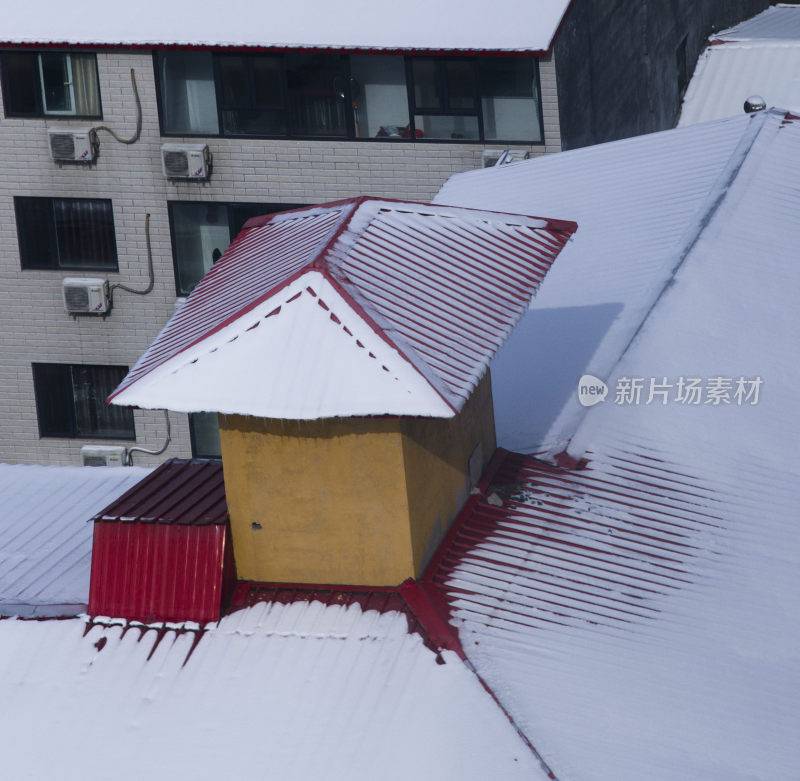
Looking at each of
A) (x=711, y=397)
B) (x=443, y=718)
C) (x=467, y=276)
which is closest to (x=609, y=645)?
(x=443, y=718)

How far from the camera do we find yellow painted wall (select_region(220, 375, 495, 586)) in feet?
36.7

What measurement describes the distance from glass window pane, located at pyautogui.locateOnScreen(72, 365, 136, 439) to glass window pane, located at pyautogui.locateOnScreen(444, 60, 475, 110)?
29.8 ft

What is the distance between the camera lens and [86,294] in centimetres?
2586

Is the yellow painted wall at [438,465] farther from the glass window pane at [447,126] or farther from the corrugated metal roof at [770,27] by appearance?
the corrugated metal roof at [770,27]

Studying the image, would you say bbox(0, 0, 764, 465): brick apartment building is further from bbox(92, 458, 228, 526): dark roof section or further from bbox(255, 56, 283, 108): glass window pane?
bbox(92, 458, 228, 526): dark roof section

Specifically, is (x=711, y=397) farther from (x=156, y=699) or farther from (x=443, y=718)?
(x=156, y=699)

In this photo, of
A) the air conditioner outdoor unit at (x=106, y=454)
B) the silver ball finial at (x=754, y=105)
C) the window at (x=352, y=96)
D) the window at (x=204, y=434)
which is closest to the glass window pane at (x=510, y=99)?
the window at (x=352, y=96)

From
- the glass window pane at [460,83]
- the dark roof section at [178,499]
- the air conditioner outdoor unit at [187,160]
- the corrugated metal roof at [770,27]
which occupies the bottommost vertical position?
the dark roof section at [178,499]

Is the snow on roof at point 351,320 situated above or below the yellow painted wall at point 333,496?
above

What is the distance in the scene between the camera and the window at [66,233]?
2594 centimetres

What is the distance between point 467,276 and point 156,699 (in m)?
5.03

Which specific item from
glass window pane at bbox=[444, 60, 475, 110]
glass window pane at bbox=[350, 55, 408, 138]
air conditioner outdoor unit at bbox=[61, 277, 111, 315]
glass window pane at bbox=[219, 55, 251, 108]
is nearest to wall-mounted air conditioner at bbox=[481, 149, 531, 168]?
glass window pane at bbox=[444, 60, 475, 110]

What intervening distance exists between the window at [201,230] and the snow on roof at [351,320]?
41.1 feet

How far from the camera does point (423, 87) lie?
24.6 meters
